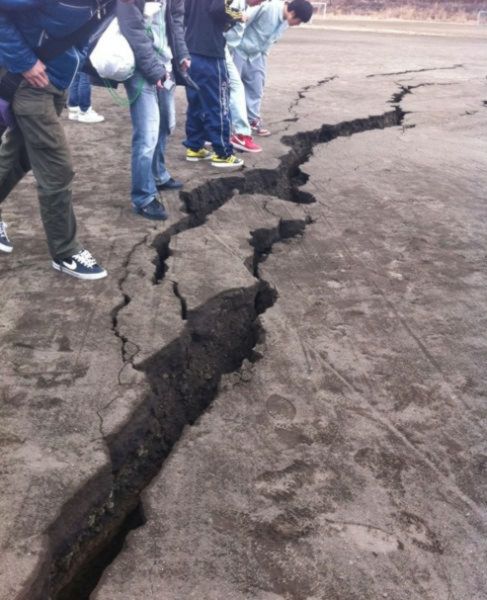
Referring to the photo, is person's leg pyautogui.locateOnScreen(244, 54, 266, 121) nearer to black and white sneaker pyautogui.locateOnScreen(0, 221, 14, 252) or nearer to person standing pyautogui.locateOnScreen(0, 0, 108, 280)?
person standing pyautogui.locateOnScreen(0, 0, 108, 280)

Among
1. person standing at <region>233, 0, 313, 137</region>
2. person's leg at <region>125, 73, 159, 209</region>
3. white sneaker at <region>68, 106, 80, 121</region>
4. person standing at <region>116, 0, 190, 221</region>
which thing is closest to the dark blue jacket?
person standing at <region>116, 0, 190, 221</region>

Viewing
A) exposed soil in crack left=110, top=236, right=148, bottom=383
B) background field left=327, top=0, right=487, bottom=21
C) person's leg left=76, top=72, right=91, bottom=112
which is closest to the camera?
exposed soil in crack left=110, top=236, right=148, bottom=383

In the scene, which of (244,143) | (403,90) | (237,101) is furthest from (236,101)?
(403,90)

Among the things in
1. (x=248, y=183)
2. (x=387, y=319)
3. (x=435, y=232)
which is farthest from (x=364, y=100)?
(x=387, y=319)

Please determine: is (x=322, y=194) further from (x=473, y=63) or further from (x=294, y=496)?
(x=473, y=63)

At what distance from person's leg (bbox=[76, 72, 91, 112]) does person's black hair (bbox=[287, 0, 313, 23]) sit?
6.30 ft

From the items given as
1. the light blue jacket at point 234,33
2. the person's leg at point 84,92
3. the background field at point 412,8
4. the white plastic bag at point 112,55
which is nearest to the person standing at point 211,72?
the light blue jacket at point 234,33

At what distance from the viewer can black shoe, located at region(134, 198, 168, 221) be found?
376cm

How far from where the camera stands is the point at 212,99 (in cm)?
457

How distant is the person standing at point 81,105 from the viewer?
18.7 ft

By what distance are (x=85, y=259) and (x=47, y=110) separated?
709 mm

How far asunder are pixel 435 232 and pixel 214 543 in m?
2.77

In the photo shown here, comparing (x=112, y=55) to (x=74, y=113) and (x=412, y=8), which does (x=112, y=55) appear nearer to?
(x=74, y=113)

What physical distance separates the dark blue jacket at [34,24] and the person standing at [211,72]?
1830 mm
